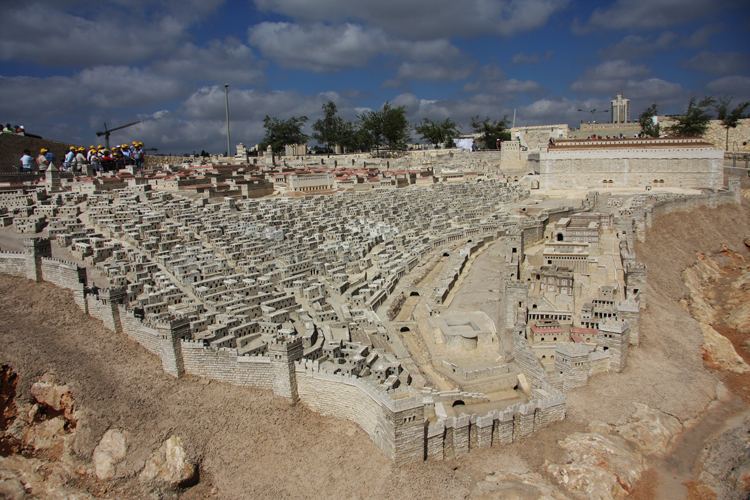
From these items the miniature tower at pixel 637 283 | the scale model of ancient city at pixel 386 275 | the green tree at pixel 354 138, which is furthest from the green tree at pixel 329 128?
the miniature tower at pixel 637 283

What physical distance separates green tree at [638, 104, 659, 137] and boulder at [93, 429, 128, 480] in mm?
50696

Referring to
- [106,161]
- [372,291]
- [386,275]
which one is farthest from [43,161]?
[372,291]

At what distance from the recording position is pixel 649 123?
5378cm

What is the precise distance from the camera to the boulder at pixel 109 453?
1157 centimetres

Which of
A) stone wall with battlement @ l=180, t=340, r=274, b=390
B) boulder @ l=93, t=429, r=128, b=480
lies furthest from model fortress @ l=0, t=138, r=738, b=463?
boulder @ l=93, t=429, r=128, b=480

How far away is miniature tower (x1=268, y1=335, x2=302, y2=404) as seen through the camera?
12.5 metres

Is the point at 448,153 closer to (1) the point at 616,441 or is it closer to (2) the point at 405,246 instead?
(2) the point at 405,246

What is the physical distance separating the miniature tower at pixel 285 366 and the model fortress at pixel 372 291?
48mm

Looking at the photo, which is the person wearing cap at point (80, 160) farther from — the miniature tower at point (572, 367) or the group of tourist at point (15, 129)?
the miniature tower at point (572, 367)

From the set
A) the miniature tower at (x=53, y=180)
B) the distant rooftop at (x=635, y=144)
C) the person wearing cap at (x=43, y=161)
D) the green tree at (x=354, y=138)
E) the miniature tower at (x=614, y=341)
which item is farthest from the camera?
the green tree at (x=354, y=138)

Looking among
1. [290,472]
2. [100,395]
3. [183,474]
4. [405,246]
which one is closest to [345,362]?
[290,472]

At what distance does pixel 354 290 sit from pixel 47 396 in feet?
31.7

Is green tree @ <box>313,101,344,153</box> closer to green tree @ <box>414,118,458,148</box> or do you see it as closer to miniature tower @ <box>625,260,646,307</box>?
green tree @ <box>414,118,458,148</box>

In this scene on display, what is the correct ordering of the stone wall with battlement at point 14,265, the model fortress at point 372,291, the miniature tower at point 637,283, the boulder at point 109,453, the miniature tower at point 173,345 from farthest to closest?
the miniature tower at point 637,283, the stone wall with battlement at point 14,265, the miniature tower at point 173,345, the model fortress at point 372,291, the boulder at point 109,453
